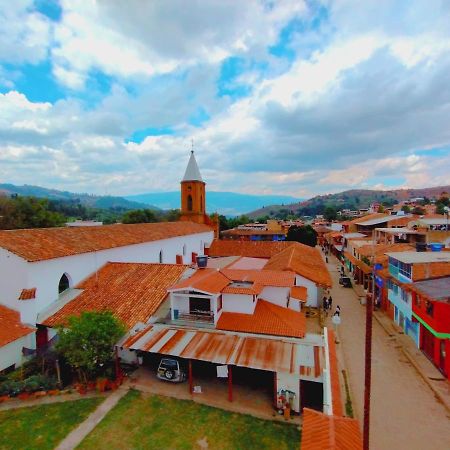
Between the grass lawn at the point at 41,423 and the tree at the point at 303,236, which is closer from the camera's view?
the grass lawn at the point at 41,423

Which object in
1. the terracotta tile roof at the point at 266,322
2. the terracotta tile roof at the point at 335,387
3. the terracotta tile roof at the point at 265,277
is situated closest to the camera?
the terracotta tile roof at the point at 335,387

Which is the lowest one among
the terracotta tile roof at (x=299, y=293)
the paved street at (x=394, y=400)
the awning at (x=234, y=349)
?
the paved street at (x=394, y=400)

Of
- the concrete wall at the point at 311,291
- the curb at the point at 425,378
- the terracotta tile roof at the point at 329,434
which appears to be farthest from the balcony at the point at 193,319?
the concrete wall at the point at 311,291

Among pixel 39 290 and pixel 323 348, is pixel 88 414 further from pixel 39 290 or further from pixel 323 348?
pixel 323 348

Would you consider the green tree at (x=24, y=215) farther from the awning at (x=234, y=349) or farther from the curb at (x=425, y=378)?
the curb at (x=425, y=378)

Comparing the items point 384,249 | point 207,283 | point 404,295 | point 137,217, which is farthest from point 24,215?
point 404,295

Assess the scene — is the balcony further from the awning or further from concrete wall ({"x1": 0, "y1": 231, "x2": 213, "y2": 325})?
concrete wall ({"x1": 0, "y1": 231, "x2": 213, "y2": 325})

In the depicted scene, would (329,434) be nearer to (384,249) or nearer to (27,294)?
(27,294)
